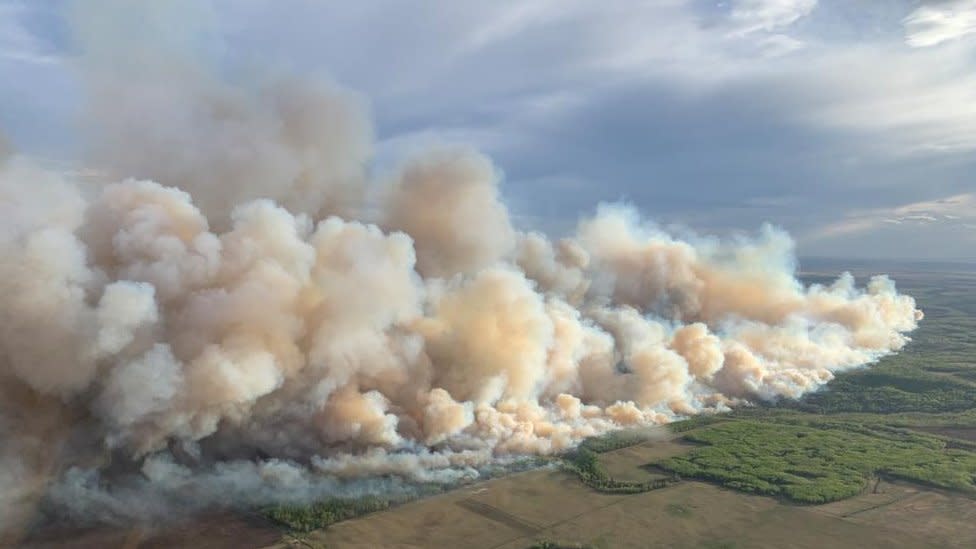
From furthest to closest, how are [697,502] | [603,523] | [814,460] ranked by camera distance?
[814,460] < [697,502] < [603,523]

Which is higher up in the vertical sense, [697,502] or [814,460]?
[814,460]

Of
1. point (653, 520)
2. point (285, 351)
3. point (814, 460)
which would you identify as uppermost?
point (285, 351)

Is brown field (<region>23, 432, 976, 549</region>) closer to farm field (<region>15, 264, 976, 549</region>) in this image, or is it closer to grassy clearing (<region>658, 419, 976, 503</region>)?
farm field (<region>15, 264, 976, 549</region>)

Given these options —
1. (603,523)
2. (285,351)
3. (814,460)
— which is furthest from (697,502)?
(285,351)

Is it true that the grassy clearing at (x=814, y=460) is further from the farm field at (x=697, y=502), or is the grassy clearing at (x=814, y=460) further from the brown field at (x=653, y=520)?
the brown field at (x=653, y=520)

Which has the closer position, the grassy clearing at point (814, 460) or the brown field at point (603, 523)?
the brown field at point (603, 523)

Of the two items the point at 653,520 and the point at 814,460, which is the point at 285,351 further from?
the point at 814,460

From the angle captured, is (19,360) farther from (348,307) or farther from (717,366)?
(717,366)

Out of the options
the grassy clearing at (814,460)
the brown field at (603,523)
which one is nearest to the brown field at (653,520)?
the brown field at (603,523)

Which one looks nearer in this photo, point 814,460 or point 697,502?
point 697,502
